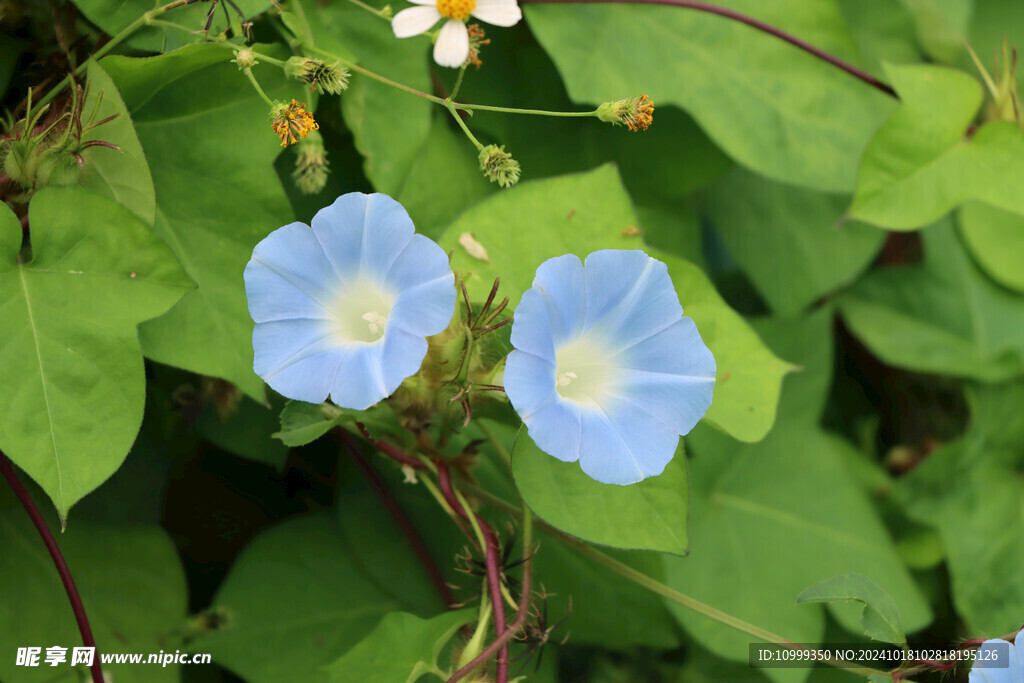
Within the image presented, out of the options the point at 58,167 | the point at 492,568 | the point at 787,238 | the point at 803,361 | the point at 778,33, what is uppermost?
the point at 58,167

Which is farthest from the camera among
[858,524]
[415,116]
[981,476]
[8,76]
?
[981,476]

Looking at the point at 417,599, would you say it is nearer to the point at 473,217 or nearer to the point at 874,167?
the point at 473,217

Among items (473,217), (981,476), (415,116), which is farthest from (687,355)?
(981,476)

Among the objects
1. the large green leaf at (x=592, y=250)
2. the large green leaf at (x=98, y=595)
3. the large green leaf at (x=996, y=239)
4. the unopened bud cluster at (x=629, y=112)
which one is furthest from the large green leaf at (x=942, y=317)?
the large green leaf at (x=98, y=595)

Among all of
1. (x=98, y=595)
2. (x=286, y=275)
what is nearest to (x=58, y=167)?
(x=286, y=275)

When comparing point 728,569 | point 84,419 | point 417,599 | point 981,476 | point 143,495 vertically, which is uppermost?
point 84,419

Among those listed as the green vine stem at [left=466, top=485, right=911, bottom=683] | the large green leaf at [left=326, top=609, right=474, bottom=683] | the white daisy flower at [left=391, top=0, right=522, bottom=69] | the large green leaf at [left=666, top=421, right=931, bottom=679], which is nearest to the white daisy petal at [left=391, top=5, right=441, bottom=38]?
Answer: the white daisy flower at [left=391, top=0, right=522, bottom=69]

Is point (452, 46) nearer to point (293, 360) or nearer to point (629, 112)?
point (629, 112)
